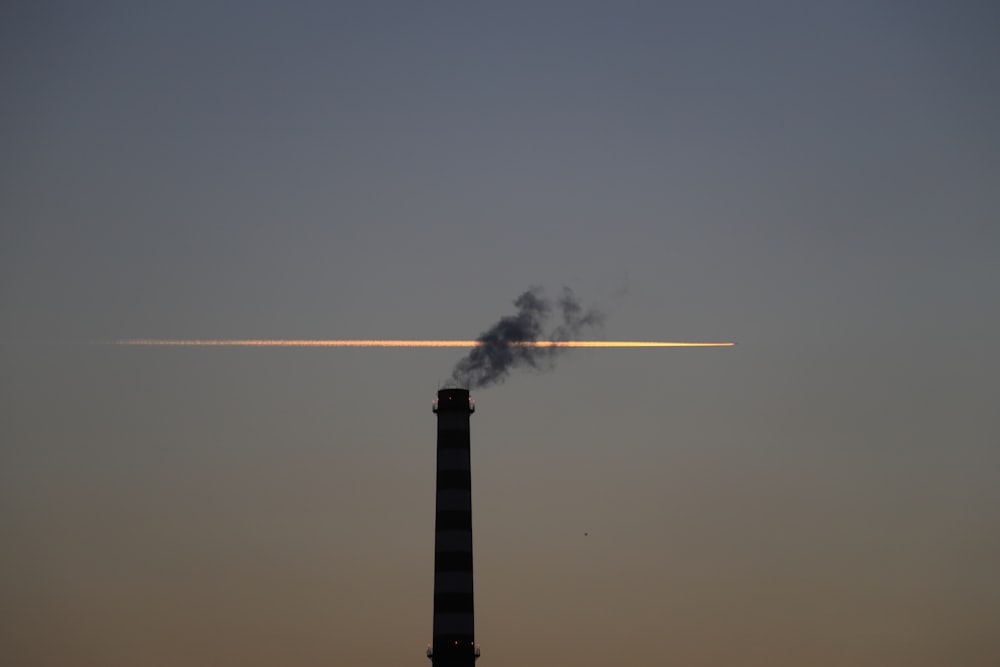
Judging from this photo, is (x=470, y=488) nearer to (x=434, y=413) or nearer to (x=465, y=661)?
(x=434, y=413)

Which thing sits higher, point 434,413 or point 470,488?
point 434,413

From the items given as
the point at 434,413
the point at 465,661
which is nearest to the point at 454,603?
the point at 465,661

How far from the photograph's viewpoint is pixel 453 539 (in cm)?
5478

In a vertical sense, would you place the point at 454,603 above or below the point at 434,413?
below

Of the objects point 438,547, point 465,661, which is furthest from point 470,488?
point 465,661

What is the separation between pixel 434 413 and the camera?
187 ft

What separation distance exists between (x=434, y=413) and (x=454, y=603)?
859 centimetres

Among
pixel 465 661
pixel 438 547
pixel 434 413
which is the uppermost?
pixel 434 413

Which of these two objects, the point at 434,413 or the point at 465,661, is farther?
the point at 434,413

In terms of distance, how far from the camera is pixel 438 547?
5494 cm

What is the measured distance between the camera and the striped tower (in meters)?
53.2

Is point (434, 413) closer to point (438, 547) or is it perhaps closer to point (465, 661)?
point (438, 547)

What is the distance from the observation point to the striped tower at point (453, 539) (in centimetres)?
5319

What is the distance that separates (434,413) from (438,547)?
605cm
